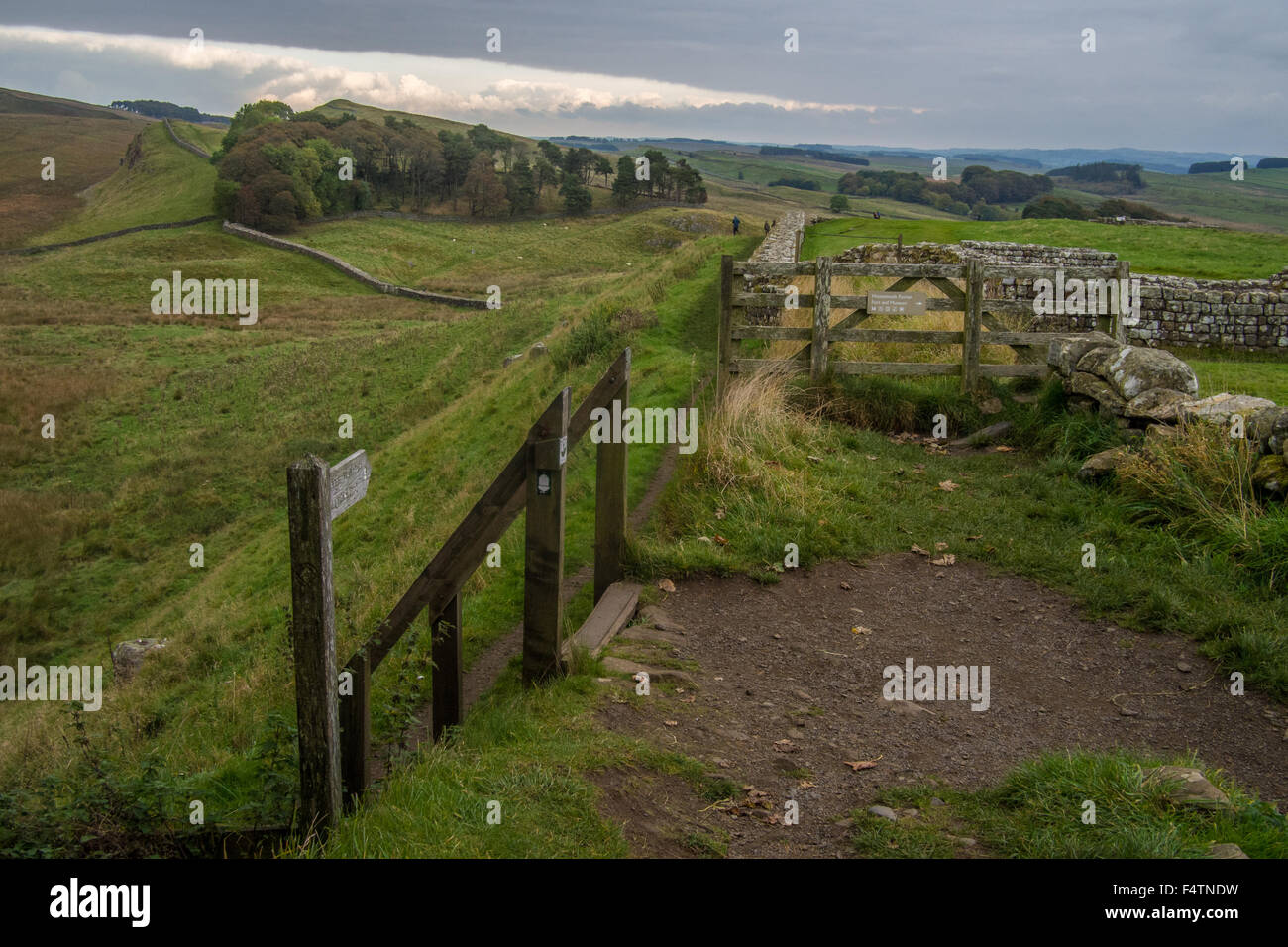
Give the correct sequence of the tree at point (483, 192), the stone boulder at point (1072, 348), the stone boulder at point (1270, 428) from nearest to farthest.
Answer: the stone boulder at point (1270, 428), the stone boulder at point (1072, 348), the tree at point (483, 192)

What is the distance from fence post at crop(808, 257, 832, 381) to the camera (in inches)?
498

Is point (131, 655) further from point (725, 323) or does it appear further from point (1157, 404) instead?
point (1157, 404)

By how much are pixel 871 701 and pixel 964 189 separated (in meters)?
198

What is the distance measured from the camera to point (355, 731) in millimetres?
5078

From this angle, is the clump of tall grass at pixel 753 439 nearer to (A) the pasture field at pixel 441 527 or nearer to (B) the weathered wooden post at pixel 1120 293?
(A) the pasture field at pixel 441 527

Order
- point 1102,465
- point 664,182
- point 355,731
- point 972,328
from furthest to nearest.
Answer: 1. point 664,182
2. point 972,328
3. point 1102,465
4. point 355,731

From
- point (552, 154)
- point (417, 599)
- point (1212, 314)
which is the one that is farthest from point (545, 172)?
point (417, 599)

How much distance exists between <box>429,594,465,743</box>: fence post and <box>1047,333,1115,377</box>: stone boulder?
28.1 ft

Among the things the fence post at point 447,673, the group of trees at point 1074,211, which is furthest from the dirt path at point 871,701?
the group of trees at point 1074,211

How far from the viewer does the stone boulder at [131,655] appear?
12.8 metres

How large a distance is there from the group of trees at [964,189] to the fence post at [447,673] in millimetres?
174468

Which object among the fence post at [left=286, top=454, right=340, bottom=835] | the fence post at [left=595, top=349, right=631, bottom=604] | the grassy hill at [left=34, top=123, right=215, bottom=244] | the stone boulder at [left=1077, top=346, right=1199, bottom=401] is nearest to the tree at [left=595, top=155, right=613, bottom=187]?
the grassy hill at [left=34, top=123, right=215, bottom=244]

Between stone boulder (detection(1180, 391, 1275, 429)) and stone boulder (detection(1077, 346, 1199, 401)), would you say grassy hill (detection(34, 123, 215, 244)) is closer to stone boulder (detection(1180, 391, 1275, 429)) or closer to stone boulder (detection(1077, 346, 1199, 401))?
stone boulder (detection(1077, 346, 1199, 401))
